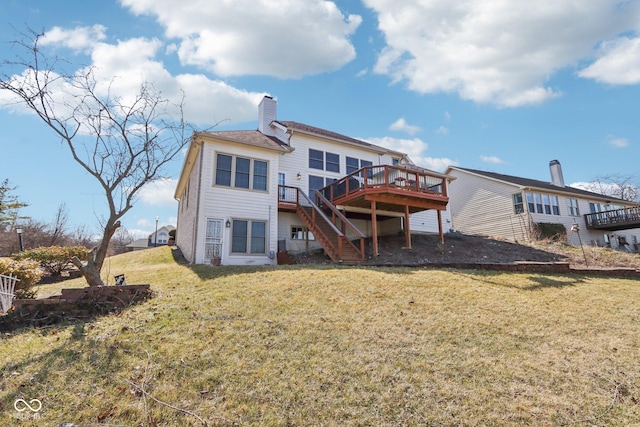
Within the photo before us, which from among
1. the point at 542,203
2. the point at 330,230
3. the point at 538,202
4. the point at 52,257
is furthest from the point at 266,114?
the point at 542,203

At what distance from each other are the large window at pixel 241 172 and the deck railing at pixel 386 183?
3662 mm

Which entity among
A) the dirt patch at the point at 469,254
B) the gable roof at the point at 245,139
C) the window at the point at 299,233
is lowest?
the dirt patch at the point at 469,254

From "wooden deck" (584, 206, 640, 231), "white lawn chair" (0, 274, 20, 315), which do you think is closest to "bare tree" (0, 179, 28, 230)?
"white lawn chair" (0, 274, 20, 315)

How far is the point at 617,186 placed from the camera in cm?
3788

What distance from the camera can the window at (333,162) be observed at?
693 inches

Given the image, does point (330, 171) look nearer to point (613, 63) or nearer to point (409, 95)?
point (409, 95)

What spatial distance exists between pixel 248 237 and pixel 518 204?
19184 millimetres

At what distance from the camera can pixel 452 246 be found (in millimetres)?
16234

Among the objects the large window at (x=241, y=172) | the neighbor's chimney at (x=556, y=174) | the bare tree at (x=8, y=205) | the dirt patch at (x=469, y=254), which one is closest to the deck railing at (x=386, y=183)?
the dirt patch at (x=469, y=254)

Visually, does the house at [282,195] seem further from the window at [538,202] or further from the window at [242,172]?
the window at [538,202]

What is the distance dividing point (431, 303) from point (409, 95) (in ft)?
38.7

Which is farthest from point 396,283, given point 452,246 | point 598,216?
point 598,216

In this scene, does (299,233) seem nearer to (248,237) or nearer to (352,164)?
(248,237)

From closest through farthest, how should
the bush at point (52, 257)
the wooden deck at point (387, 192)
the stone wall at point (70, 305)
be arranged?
1. the stone wall at point (70, 305)
2. the bush at point (52, 257)
3. the wooden deck at point (387, 192)
